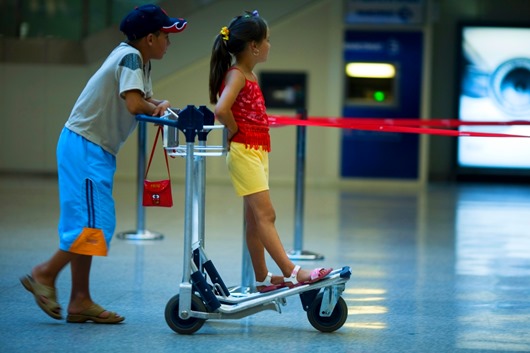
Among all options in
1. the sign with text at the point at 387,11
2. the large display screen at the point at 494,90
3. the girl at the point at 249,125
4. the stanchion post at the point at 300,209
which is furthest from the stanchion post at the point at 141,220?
the large display screen at the point at 494,90

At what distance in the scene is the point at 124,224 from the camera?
838 cm

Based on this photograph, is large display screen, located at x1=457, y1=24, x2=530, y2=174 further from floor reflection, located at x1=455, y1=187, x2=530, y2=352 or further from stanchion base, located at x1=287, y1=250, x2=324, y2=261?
stanchion base, located at x1=287, y1=250, x2=324, y2=261

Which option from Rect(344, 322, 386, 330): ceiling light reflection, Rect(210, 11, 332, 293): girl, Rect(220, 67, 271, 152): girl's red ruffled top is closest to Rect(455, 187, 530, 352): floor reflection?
Rect(344, 322, 386, 330): ceiling light reflection

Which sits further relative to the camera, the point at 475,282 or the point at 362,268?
the point at 362,268

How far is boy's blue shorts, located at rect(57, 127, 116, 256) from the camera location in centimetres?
431

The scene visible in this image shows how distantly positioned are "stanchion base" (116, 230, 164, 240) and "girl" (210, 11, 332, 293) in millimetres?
3148

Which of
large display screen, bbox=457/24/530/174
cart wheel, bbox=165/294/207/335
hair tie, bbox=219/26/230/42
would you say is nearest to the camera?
cart wheel, bbox=165/294/207/335

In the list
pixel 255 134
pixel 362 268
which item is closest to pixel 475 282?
pixel 362 268

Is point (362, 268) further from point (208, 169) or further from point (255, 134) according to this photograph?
point (208, 169)

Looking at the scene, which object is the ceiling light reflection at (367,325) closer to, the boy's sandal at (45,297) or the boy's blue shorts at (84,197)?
the boy's blue shorts at (84,197)

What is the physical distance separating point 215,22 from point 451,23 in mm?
4069

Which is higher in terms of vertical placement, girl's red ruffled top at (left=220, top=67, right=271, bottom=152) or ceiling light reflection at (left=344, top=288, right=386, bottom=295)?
girl's red ruffled top at (left=220, top=67, right=271, bottom=152)

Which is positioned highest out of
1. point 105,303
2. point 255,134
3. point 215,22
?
point 215,22

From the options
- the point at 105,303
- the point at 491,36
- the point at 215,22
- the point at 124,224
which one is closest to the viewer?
the point at 105,303
